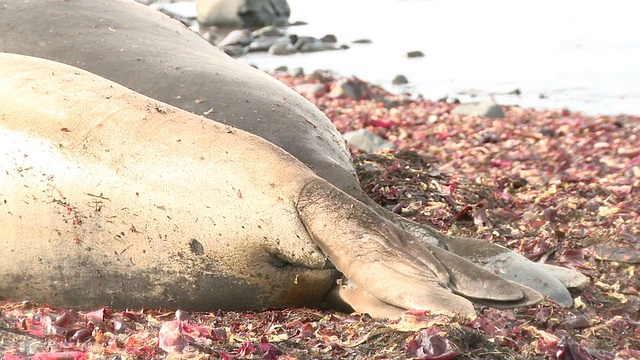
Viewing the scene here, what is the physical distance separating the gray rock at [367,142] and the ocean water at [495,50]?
3.71 metres

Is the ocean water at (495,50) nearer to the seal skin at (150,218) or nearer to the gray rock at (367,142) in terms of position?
the gray rock at (367,142)

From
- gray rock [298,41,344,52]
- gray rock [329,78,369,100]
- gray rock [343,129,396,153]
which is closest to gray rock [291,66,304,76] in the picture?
gray rock [298,41,344,52]

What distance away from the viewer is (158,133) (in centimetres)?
371

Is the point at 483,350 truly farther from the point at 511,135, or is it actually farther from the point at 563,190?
the point at 511,135

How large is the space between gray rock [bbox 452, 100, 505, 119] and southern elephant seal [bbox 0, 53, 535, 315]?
641 cm

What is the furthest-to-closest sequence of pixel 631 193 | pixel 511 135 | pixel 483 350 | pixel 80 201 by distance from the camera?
pixel 511 135 → pixel 631 193 → pixel 80 201 → pixel 483 350

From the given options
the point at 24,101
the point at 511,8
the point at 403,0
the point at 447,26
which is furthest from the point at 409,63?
the point at 24,101

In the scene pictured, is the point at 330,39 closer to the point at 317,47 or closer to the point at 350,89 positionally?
the point at 317,47

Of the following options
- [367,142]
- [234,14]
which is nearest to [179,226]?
[367,142]

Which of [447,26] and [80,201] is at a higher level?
[80,201]

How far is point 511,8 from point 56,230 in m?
18.4

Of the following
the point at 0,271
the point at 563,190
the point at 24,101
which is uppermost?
the point at 24,101

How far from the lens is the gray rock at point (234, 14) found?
845 inches

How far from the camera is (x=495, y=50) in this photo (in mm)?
15969
